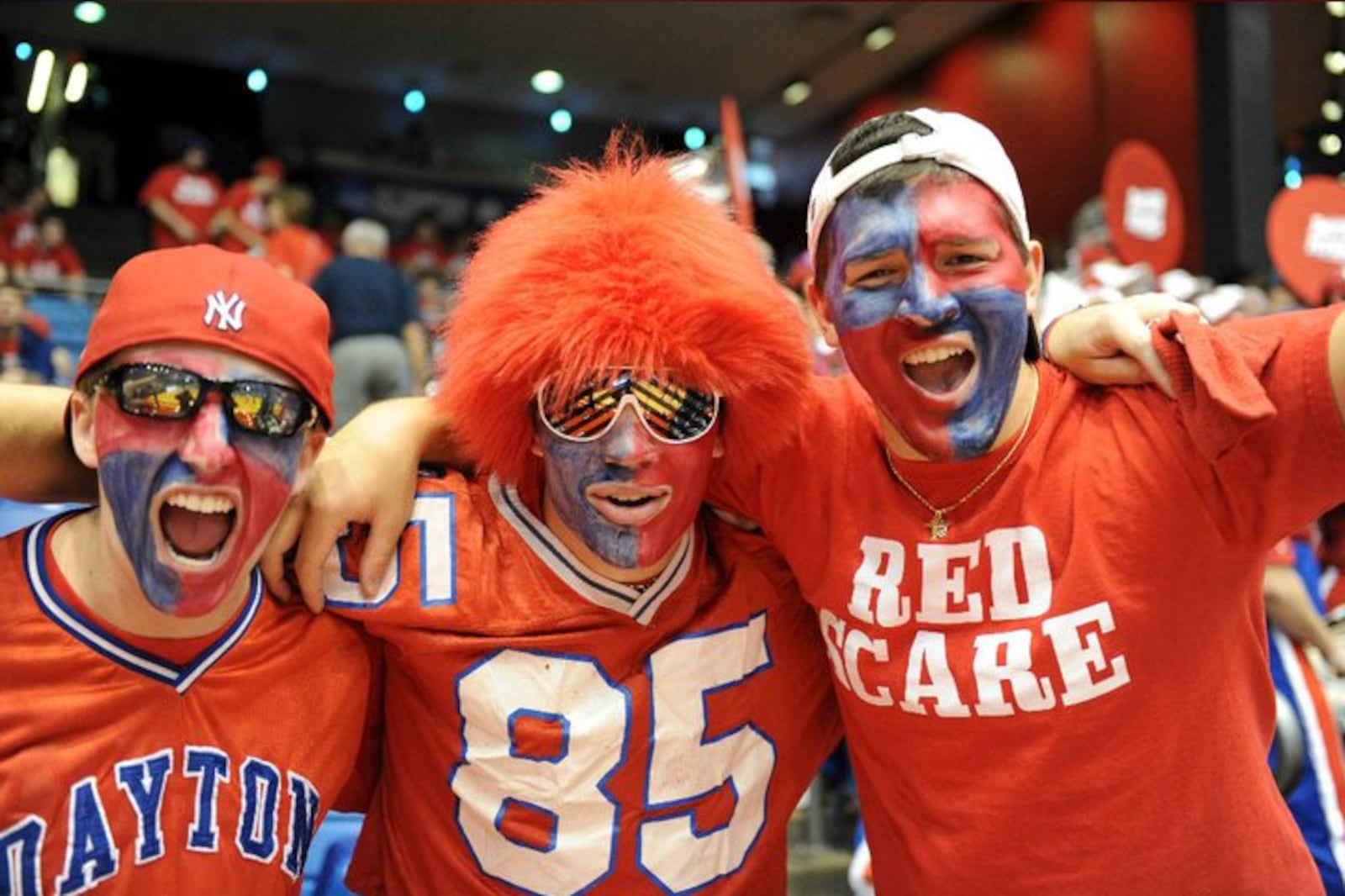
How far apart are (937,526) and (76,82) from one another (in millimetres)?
12222

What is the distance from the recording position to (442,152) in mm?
13758

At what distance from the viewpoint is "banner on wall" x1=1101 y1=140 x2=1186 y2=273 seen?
611 cm

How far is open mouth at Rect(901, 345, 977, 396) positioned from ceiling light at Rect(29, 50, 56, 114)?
12.0m

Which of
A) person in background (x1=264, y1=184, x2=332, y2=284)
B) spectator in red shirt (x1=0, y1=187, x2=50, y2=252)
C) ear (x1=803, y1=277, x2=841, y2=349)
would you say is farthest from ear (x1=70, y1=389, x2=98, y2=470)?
spectator in red shirt (x1=0, y1=187, x2=50, y2=252)

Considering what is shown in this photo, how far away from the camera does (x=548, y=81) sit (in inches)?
487

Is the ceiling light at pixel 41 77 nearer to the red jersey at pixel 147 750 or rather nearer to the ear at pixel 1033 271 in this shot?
the red jersey at pixel 147 750

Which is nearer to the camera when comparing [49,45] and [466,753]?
[466,753]

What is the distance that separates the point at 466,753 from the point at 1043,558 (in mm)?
860

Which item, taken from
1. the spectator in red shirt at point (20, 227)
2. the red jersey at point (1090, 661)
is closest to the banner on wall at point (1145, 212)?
the red jersey at point (1090, 661)

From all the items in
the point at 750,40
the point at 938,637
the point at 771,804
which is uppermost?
the point at 750,40

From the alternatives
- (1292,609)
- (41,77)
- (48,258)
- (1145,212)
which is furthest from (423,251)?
(1292,609)

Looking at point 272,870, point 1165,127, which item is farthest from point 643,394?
point 1165,127

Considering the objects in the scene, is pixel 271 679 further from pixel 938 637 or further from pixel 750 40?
pixel 750 40

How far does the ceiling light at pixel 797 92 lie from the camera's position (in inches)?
486
